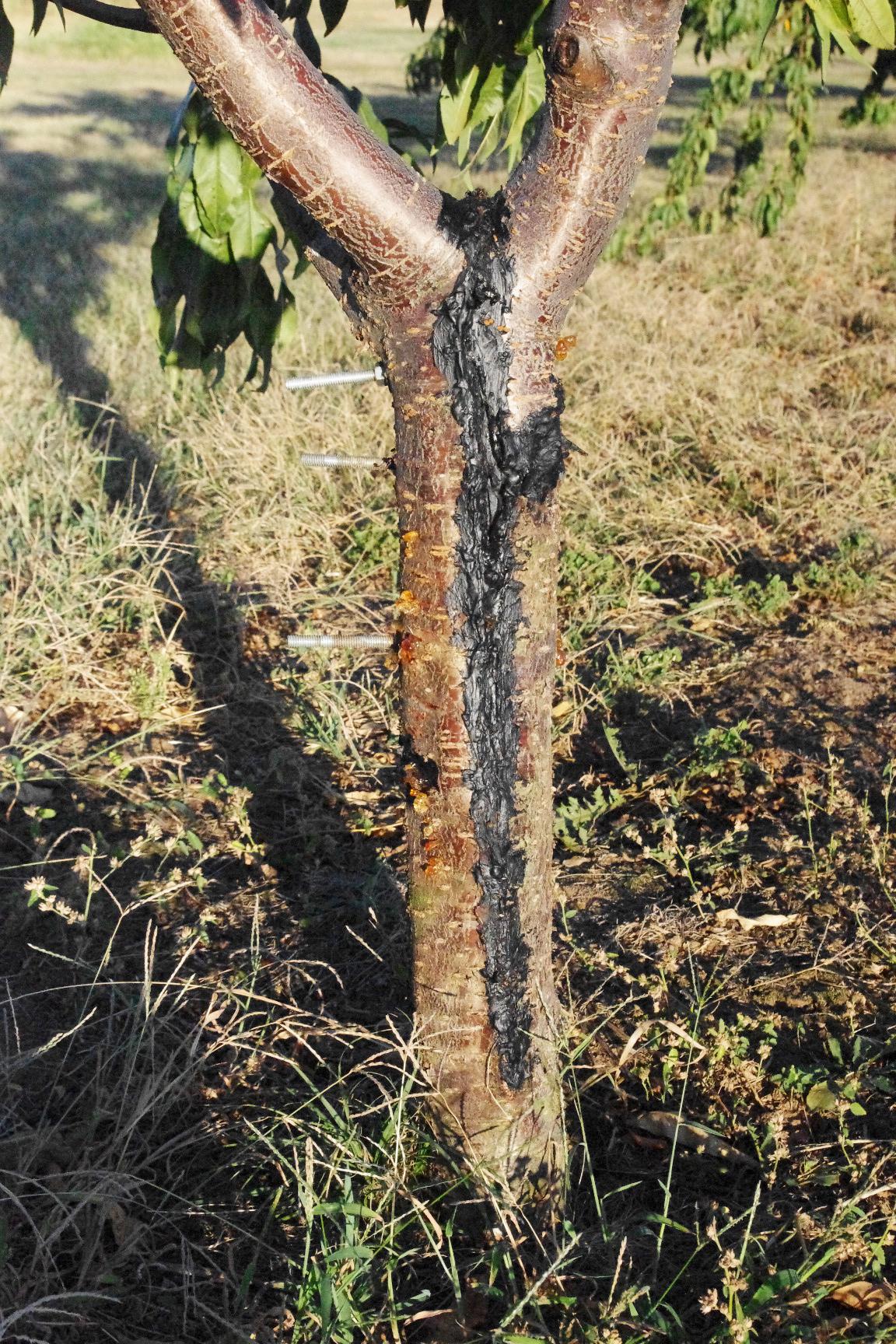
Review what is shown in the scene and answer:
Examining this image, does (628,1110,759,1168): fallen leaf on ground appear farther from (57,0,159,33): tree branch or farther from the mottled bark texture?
(57,0,159,33): tree branch

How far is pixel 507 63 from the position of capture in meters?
2.04

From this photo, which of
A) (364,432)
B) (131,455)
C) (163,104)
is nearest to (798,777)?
(364,432)

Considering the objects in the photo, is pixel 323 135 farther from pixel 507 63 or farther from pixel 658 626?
pixel 658 626

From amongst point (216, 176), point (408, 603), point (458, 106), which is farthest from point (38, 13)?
point (408, 603)

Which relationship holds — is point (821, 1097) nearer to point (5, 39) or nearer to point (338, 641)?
point (338, 641)

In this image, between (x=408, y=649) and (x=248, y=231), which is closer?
(x=408, y=649)

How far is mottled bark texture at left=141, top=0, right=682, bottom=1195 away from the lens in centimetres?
136

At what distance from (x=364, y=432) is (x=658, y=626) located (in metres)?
1.54

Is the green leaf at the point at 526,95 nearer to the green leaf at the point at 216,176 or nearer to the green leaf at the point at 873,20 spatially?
the green leaf at the point at 216,176

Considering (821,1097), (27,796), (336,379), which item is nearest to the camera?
(336,379)

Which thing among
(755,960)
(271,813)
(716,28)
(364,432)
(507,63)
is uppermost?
(716,28)

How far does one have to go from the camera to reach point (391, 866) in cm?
258

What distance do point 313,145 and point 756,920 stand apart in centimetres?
162

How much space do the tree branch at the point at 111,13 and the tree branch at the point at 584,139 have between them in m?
0.69
